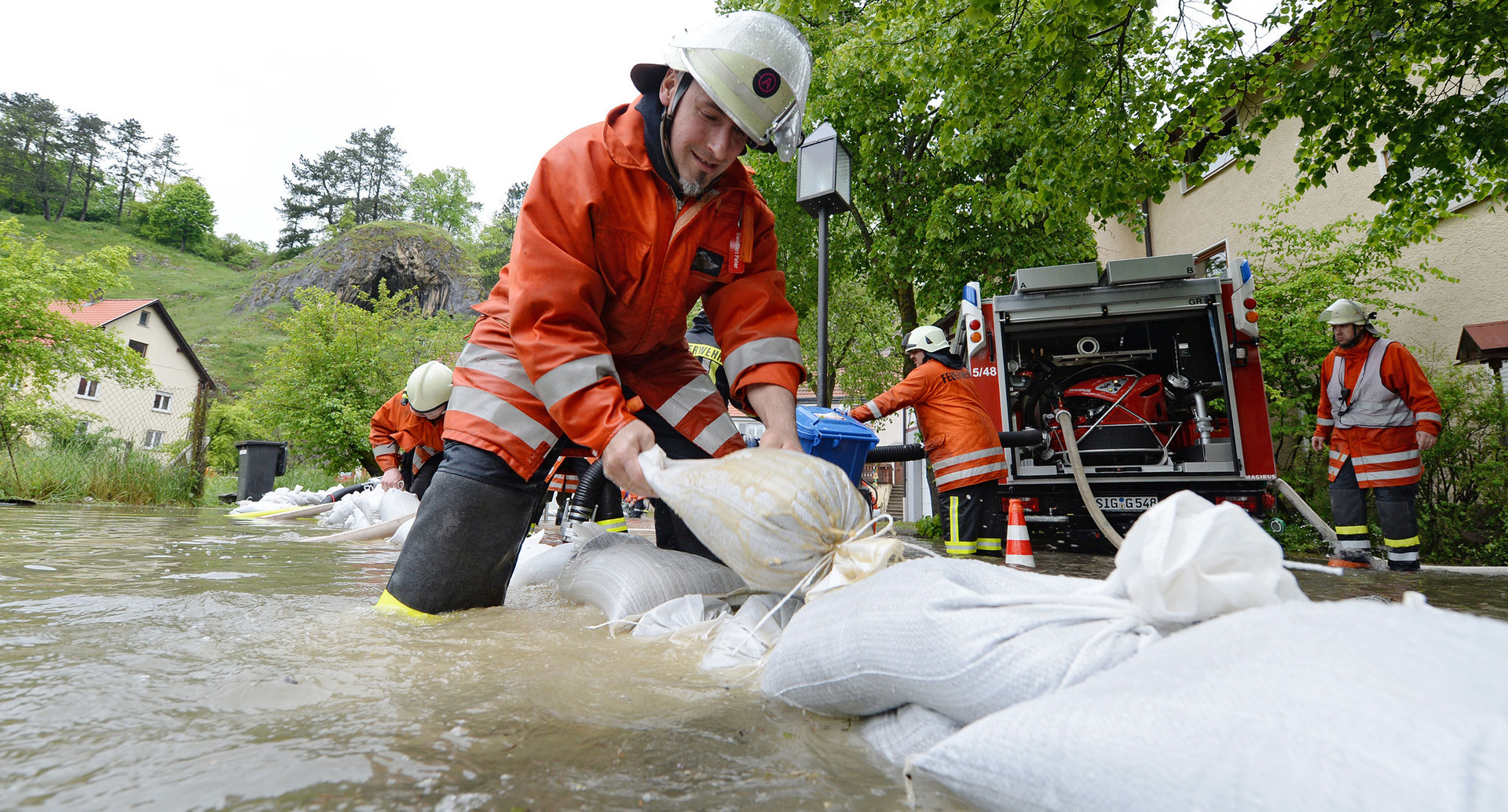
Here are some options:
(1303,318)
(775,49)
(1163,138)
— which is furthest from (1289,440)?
(775,49)

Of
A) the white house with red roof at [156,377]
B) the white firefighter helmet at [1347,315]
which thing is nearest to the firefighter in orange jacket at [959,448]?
the white firefighter helmet at [1347,315]

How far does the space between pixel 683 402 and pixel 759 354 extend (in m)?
0.32

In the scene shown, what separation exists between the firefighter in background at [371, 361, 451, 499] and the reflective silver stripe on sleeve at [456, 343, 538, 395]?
9.96 ft

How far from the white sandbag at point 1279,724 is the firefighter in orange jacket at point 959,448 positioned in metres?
4.04

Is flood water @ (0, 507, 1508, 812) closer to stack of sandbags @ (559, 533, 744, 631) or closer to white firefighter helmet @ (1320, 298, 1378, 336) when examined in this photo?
stack of sandbags @ (559, 533, 744, 631)

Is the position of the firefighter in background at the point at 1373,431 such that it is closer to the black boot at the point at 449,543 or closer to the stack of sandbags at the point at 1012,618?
the stack of sandbags at the point at 1012,618

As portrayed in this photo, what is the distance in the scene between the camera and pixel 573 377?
174 cm

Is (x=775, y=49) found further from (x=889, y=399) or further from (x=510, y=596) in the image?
(x=889, y=399)

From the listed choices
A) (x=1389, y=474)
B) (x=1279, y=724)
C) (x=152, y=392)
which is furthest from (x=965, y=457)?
(x=152, y=392)

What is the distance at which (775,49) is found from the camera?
1.87m

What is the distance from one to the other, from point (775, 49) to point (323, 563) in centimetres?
301

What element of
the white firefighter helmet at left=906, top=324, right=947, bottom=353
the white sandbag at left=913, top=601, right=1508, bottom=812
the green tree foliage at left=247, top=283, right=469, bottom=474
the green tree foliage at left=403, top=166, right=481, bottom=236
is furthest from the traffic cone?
the green tree foliage at left=403, top=166, right=481, bottom=236

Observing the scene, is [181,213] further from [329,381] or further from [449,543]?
[449,543]

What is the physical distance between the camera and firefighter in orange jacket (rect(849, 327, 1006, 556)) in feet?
16.0
